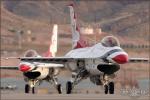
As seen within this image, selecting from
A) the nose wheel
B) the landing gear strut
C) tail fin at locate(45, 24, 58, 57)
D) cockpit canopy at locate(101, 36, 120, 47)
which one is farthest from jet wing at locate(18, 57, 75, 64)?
tail fin at locate(45, 24, 58, 57)

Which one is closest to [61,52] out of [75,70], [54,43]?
[54,43]

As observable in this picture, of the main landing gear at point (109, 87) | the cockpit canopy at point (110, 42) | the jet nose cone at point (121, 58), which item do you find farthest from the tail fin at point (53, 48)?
the jet nose cone at point (121, 58)

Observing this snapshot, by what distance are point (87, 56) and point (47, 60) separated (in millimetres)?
4779

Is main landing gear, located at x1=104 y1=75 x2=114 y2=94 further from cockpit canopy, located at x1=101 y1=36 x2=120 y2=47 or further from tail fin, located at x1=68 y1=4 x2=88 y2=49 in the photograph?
tail fin, located at x1=68 y1=4 x2=88 y2=49

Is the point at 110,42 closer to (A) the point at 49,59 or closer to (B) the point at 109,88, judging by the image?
(B) the point at 109,88

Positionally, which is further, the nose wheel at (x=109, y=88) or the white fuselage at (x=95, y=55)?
the nose wheel at (x=109, y=88)

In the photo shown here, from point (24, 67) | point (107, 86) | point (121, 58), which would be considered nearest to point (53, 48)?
point (24, 67)

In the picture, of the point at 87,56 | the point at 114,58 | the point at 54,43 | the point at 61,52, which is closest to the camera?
the point at 114,58

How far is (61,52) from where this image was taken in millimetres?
191500

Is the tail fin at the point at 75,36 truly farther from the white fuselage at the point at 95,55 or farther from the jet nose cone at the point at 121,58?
the jet nose cone at the point at 121,58

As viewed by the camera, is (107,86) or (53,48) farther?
(53,48)

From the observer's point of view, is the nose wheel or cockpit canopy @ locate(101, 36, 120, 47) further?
cockpit canopy @ locate(101, 36, 120, 47)

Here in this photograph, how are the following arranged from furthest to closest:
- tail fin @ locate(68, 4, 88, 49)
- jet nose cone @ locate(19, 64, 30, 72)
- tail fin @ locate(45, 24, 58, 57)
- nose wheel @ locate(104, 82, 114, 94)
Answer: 1. tail fin @ locate(45, 24, 58, 57)
2. tail fin @ locate(68, 4, 88, 49)
3. jet nose cone @ locate(19, 64, 30, 72)
4. nose wheel @ locate(104, 82, 114, 94)

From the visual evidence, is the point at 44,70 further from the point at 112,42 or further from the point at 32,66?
the point at 112,42
